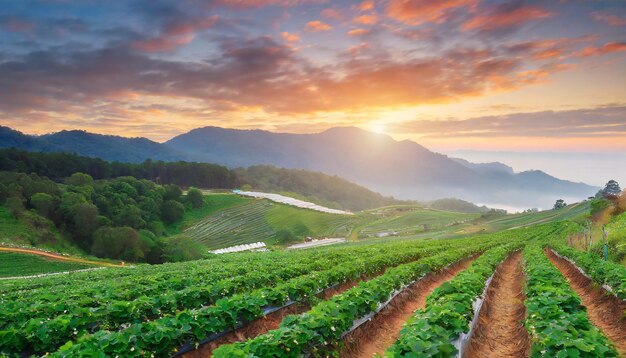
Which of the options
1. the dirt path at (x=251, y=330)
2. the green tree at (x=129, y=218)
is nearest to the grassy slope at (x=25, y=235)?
the green tree at (x=129, y=218)

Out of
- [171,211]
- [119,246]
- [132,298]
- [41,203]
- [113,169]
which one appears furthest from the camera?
[113,169]

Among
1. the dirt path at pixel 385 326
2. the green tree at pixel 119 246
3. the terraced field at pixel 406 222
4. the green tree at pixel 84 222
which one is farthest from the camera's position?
the terraced field at pixel 406 222

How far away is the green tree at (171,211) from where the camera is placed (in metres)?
112

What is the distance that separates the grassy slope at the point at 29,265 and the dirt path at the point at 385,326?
4247 cm

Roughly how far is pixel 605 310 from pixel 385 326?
8.66 meters

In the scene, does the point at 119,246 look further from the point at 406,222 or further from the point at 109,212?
the point at 406,222

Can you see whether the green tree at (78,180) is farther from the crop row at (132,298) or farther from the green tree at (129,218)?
the crop row at (132,298)

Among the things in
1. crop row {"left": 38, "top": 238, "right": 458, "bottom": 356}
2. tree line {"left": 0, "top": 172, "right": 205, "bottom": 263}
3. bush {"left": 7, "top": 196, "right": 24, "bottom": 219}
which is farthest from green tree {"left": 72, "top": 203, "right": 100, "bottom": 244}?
crop row {"left": 38, "top": 238, "right": 458, "bottom": 356}

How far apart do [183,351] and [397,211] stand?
142m

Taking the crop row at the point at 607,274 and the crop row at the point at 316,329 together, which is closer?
the crop row at the point at 316,329

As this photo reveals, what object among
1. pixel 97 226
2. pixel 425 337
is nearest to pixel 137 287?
pixel 425 337

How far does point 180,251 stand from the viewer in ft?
234

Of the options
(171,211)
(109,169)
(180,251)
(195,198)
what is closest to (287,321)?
(180,251)

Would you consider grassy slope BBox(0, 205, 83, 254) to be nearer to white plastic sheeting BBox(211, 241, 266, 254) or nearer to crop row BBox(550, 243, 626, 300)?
white plastic sheeting BBox(211, 241, 266, 254)
